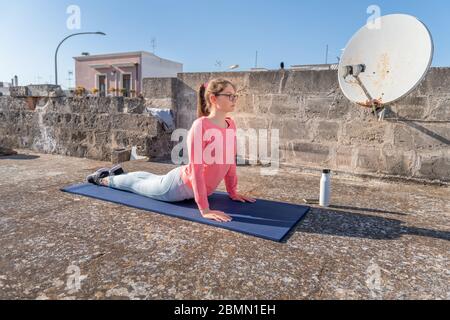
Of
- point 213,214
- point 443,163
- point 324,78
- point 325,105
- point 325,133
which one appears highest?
point 324,78

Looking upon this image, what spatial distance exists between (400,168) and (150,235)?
3447 millimetres

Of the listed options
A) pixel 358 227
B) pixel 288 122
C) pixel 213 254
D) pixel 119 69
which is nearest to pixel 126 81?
pixel 119 69

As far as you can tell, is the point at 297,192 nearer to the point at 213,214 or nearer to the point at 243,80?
the point at 213,214

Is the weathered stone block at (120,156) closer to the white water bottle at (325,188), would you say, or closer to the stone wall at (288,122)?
the stone wall at (288,122)

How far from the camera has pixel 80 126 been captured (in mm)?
5949

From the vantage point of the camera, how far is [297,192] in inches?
142

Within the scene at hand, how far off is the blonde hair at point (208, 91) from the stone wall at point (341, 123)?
84.9 inches

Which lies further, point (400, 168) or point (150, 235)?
point (400, 168)

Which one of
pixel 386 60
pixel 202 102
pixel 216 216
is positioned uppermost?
pixel 386 60

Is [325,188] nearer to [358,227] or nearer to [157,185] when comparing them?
[358,227]

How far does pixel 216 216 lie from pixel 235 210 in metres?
0.33

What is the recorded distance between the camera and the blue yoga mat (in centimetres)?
244

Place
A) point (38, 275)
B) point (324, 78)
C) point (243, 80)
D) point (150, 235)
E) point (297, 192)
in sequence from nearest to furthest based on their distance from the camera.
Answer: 1. point (38, 275)
2. point (150, 235)
3. point (297, 192)
4. point (324, 78)
5. point (243, 80)
